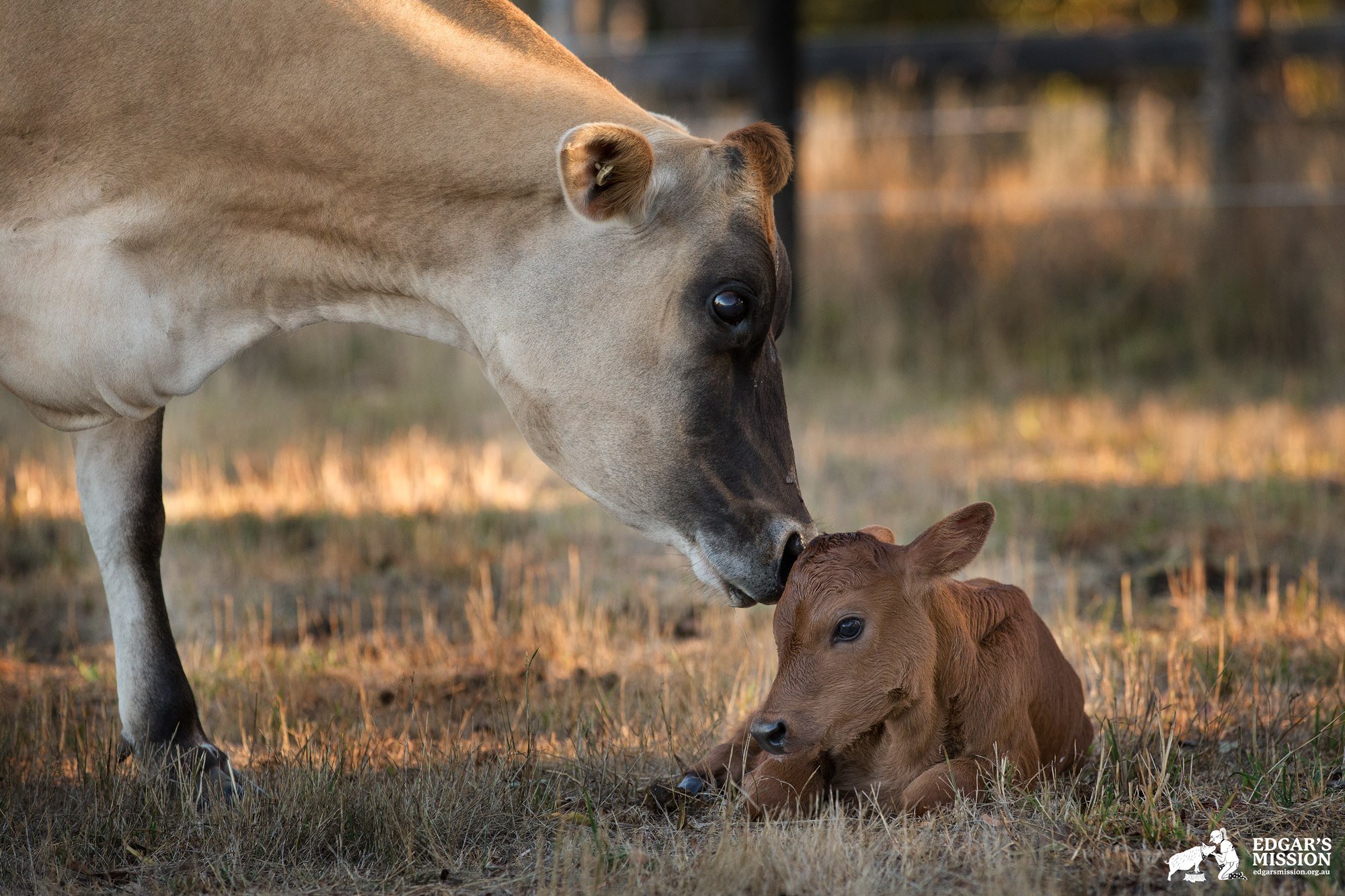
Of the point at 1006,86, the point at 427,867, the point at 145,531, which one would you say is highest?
the point at 1006,86

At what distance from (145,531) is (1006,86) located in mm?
11069

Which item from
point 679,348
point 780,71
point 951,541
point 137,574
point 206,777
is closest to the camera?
point 951,541

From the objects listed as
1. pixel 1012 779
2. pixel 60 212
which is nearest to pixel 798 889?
pixel 1012 779

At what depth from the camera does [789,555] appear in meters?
3.47

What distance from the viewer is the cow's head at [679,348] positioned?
3.46m

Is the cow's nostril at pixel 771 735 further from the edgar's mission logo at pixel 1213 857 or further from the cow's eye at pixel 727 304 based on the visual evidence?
the cow's eye at pixel 727 304

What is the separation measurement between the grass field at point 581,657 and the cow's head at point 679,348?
0.67 meters

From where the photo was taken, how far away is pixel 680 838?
10.7ft

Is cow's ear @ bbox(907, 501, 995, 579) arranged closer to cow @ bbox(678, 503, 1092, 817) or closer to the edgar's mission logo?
cow @ bbox(678, 503, 1092, 817)

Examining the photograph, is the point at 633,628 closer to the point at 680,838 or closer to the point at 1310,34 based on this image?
the point at 680,838

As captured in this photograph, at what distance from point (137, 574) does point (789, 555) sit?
192 cm

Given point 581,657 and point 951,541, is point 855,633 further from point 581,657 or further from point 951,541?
point 581,657

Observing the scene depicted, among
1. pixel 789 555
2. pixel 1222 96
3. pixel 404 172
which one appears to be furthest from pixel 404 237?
pixel 1222 96

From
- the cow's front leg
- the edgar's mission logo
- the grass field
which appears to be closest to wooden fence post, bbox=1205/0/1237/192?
the grass field
